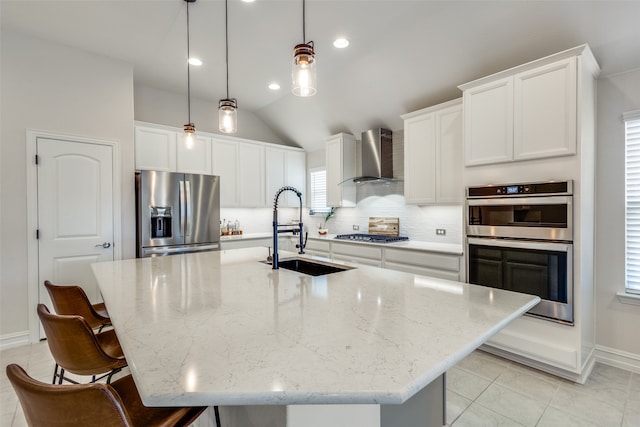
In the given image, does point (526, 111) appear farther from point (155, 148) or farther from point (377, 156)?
point (155, 148)

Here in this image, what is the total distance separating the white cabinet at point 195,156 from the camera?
167 inches

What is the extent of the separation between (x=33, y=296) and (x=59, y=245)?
1.80 feet

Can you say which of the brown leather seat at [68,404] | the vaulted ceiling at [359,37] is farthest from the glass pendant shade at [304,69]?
the brown leather seat at [68,404]

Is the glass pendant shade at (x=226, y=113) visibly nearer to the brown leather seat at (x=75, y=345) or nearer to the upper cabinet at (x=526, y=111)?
the brown leather seat at (x=75, y=345)

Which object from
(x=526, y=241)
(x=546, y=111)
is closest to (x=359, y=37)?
(x=546, y=111)

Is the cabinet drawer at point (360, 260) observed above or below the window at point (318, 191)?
below

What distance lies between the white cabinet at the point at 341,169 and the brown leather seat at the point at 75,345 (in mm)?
3688

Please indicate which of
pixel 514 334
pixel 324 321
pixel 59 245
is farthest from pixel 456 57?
pixel 59 245

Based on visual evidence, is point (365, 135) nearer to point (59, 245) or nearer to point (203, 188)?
point (203, 188)

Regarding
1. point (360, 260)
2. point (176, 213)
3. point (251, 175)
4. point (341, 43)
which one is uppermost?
point (341, 43)

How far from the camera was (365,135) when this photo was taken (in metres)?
4.36

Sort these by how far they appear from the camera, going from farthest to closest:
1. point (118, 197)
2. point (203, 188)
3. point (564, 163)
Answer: point (203, 188) → point (118, 197) → point (564, 163)

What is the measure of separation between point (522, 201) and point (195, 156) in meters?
4.00

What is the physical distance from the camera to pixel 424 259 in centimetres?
330
